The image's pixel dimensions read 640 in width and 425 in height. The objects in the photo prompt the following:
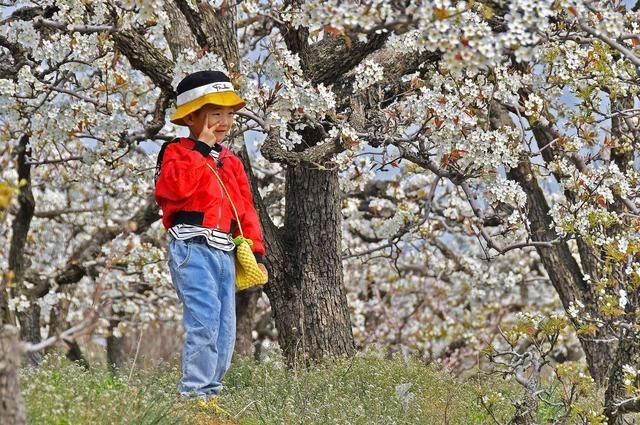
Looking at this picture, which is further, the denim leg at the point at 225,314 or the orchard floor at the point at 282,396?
the denim leg at the point at 225,314

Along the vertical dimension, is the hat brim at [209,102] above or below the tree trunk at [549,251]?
above

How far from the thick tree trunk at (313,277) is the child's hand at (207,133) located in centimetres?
192

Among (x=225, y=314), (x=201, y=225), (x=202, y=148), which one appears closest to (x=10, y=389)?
(x=201, y=225)

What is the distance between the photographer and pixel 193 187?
5633mm

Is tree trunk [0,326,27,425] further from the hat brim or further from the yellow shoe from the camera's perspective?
the hat brim

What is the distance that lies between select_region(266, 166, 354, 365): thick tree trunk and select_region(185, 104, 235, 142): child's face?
187 cm

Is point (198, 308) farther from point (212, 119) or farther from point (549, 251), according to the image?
point (549, 251)

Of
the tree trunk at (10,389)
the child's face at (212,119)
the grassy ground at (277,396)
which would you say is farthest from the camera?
the child's face at (212,119)

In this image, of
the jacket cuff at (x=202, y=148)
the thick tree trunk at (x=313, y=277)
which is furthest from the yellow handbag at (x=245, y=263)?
the thick tree trunk at (x=313, y=277)

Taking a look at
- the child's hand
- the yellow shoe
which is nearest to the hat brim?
the child's hand

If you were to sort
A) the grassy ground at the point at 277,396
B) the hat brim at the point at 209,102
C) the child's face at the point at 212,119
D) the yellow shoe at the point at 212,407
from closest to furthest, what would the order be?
the grassy ground at the point at 277,396
the yellow shoe at the point at 212,407
the hat brim at the point at 209,102
the child's face at the point at 212,119

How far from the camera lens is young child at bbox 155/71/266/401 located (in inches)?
223

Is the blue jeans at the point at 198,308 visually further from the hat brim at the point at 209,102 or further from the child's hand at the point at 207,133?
the hat brim at the point at 209,102

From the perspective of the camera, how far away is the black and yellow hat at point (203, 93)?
18.9 feet
